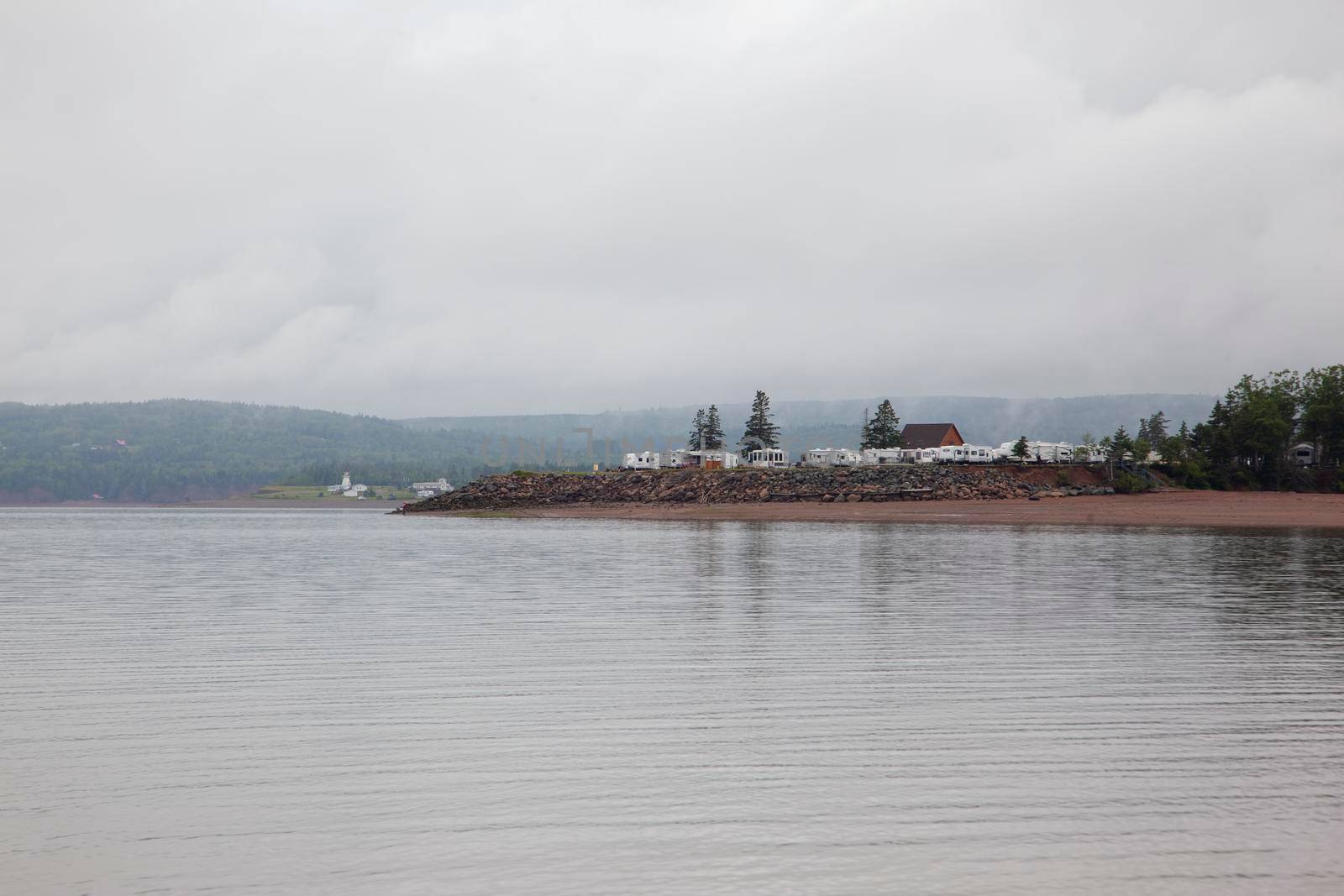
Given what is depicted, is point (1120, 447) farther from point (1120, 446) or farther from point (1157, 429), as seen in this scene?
point (1157, 429)

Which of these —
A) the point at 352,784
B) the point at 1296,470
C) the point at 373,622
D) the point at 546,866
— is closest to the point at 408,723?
the point at 352,784

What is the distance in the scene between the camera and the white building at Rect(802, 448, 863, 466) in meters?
113

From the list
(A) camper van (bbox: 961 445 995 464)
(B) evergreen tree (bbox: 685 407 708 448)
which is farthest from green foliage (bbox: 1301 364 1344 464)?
(B) evergreen tree (bbox: 685 407 708 448)

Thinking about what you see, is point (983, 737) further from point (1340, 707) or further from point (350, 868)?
point (350, 868)

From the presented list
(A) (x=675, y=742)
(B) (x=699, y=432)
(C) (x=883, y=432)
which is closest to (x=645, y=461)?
(B) (x=699, y=432)

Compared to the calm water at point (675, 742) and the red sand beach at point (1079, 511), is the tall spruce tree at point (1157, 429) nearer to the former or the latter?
the red sand beach at point (1079, 511)

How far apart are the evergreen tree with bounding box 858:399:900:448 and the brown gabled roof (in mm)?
4221

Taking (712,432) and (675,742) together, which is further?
(712,432)

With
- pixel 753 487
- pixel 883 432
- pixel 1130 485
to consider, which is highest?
pixel 883 432

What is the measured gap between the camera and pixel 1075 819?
8414mm

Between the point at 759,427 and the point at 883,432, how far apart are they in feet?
48.7

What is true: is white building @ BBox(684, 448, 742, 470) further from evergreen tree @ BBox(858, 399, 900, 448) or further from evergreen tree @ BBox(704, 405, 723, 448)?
evergreen tree @ BBox(858, 399, 900, 448)

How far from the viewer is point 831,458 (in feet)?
382

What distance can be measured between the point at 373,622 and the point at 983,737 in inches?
511
